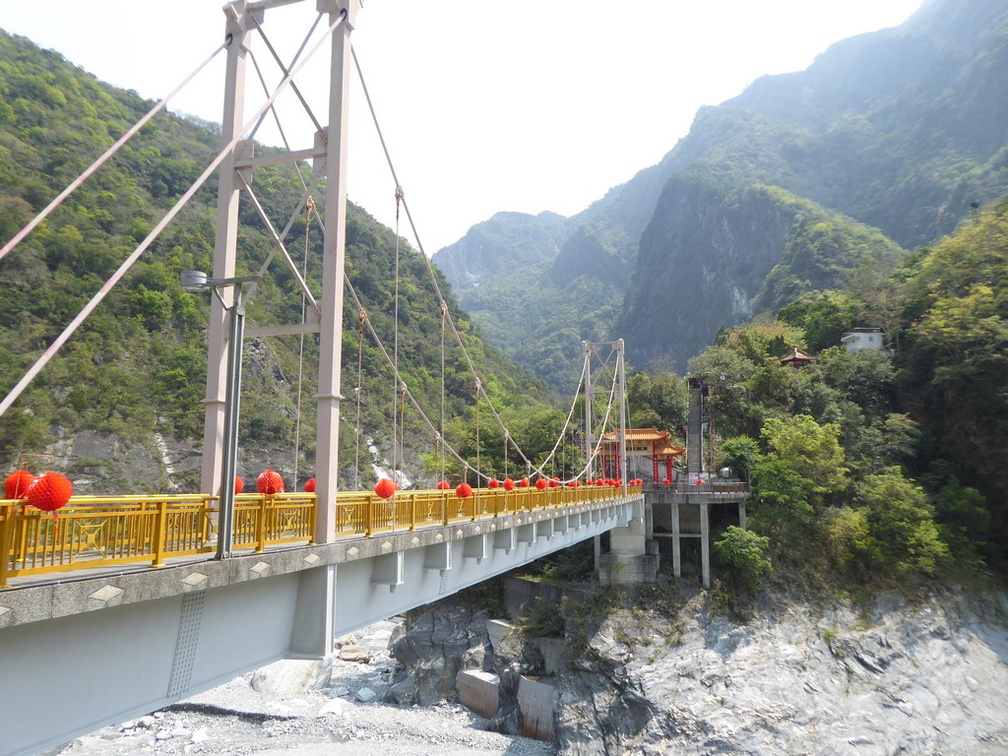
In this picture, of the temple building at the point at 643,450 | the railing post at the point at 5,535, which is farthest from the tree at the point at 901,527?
the railing post at the point at 5,535

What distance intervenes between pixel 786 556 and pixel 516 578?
12.1m

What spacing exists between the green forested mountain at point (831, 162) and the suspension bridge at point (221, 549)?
66225 millimetres

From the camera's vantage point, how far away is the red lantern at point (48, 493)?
4668 mm

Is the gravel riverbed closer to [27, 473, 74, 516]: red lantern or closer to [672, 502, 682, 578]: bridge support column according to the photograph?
[672, 502, 682, 578]: bridge support column

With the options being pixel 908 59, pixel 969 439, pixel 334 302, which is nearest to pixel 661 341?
pixel 908 59

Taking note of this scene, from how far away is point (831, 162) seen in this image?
104938 millimetres

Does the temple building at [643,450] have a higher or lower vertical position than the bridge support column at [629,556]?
→ higher

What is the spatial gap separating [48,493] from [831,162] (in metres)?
121

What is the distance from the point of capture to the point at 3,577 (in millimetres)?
4473

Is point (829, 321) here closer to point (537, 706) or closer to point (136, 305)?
point (537, 706)

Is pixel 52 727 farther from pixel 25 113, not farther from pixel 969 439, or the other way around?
pixel 25 113

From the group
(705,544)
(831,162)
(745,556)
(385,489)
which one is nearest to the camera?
(385,489)

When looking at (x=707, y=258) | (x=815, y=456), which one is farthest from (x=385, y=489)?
(x=707, y=258)

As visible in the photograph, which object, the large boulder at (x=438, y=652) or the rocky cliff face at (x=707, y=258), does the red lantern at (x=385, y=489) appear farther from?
the rocky cliff face at (x=707, y=258)
